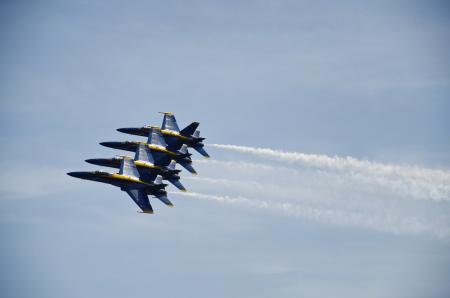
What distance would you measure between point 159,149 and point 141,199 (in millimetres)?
15801

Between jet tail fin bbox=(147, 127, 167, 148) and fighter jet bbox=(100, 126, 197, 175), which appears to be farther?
jet tail fin bbox=(147, 127, 167, 148)

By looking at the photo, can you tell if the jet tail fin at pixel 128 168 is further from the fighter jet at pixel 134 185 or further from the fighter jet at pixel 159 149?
the fighter jet at pixel 159 149

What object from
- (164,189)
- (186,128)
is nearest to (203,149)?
(186,128)

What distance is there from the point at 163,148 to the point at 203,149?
8.53 m

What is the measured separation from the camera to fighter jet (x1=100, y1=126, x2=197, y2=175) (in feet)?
580

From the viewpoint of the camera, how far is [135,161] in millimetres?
173500

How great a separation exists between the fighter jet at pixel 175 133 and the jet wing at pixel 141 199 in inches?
669

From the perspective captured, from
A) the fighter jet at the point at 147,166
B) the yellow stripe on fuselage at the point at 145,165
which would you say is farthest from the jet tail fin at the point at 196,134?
the yellow stripe on fuselage at the point at 145,165

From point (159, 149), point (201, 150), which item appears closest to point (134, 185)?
point (159, 149)

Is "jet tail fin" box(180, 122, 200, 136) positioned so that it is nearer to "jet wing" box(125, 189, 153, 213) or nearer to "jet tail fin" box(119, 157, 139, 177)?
"jet tail fin" box(119, 157, 139, 177)

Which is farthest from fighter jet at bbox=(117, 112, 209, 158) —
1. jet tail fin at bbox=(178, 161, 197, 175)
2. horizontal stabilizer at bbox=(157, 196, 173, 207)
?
horizontal stabilizer at bbox=(157, 196, 173, 207)

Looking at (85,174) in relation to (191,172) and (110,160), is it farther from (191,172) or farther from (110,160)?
(191,172)

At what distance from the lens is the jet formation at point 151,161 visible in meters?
166

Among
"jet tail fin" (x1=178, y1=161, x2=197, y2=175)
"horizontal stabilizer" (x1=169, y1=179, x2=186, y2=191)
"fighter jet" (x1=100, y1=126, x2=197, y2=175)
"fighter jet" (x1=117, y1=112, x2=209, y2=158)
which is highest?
"fighter jet" (x1=117, y1=112, x2=209, y2=158)
